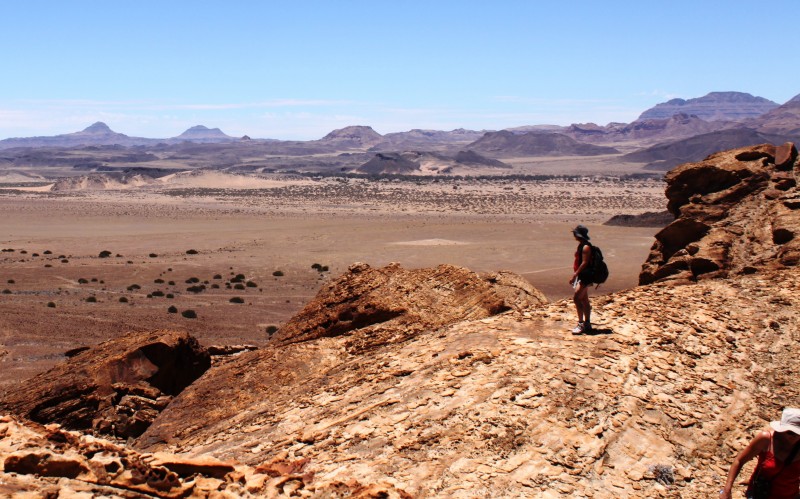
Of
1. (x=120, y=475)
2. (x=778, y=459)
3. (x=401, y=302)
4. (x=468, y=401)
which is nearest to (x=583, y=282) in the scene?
(x=468, y=401)

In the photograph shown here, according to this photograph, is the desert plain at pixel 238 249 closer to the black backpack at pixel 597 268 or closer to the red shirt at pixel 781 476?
the black backpack at pixel 597 268

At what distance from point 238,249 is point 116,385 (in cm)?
3866

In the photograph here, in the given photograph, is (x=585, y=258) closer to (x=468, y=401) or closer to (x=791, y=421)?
(x=468, y=401)

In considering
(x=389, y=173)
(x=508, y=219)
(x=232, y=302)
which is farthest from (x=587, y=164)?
(x=232, y=302)

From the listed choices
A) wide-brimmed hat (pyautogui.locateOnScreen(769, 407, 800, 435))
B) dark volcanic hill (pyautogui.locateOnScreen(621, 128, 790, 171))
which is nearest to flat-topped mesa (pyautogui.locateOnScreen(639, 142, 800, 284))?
wide-brimmed hat (pyautogui.locateOnScreen(769, 407, 800, 435))

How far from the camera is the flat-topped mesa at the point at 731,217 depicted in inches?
510

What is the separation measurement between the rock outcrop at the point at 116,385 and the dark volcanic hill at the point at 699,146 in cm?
15521

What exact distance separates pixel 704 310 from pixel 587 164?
179167 millimetres

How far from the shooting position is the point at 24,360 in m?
19.6

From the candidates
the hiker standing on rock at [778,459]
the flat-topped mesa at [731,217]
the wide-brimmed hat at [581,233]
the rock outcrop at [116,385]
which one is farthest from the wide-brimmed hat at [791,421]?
the rock outcrop at [116,385]

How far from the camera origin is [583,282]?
9070mm

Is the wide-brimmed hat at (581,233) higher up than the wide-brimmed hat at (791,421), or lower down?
higher up

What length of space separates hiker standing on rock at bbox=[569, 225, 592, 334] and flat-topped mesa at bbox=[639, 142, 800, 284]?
4.17m

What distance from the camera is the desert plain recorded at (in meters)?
25.9
